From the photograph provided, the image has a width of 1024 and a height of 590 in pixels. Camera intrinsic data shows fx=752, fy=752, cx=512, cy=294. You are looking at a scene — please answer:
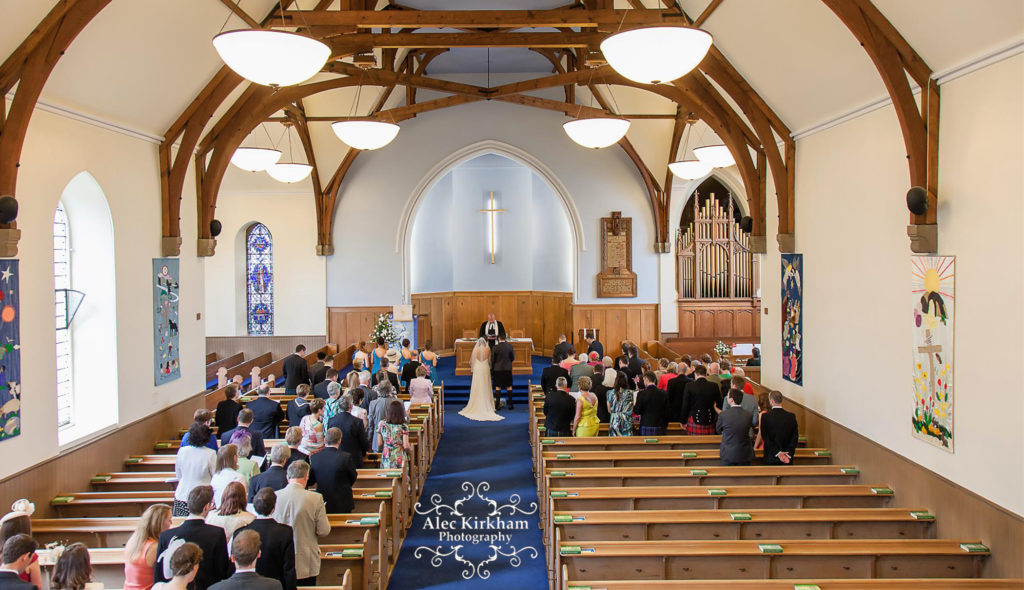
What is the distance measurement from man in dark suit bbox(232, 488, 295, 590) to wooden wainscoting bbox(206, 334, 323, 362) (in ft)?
42.3

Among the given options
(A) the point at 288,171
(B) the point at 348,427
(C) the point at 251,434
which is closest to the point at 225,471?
(C) the point at 251,434

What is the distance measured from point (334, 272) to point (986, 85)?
13.6 m

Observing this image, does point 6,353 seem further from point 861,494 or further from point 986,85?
point 986,85

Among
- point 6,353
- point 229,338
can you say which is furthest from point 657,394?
point 229,338

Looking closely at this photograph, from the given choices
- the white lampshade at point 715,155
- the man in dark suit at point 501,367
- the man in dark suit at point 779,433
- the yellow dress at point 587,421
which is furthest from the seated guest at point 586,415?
the white lampshade at point 715,155

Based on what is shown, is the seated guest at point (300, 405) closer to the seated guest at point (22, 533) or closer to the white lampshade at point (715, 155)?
the seated guest at point (22, 533)

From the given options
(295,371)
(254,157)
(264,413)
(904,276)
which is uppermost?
(254,157)

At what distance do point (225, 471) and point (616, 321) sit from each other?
1247 cm

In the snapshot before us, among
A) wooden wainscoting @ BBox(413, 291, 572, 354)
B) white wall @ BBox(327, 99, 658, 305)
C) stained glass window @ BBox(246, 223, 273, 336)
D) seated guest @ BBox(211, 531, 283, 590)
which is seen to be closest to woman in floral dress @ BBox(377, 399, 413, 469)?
seated guest @ BBox(211, 531, 283, 590)

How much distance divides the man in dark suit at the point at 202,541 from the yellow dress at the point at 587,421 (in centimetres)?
530

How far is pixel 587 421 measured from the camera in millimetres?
9086

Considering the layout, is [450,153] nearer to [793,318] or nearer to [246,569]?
[793,318]

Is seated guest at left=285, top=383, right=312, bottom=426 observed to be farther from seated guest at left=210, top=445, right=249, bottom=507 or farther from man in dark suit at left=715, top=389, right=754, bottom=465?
man in dark suit at left=715, top=389, right=754, bottom=465

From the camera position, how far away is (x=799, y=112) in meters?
9.05
